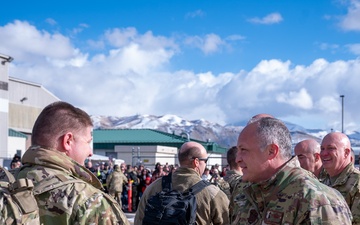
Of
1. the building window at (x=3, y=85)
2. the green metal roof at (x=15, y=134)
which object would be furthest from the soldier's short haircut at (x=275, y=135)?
the green metal roof at (x=15, y=134)

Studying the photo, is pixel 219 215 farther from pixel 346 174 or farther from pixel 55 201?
pixel 55 201

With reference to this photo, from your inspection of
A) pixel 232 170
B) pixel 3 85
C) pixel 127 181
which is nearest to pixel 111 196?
pixel 232 170

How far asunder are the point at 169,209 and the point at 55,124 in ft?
5.13

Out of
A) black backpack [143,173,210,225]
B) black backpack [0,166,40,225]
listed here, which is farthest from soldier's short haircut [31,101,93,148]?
black backpack [143,173,210,225]

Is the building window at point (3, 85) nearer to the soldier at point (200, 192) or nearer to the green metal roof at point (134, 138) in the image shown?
the green metal roof at point (134, 138)

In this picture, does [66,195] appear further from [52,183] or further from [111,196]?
[111,196]

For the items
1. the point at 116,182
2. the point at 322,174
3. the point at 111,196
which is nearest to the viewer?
the point at 111,196

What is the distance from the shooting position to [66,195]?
320cm

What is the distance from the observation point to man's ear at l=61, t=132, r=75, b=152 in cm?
348

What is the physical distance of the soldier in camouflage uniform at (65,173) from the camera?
10.5ft

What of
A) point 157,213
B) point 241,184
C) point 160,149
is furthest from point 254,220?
point 160,149

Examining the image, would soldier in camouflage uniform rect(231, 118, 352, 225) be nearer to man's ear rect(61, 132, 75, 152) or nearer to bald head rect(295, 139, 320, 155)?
man's ear rect(61, 132, 75, 152)

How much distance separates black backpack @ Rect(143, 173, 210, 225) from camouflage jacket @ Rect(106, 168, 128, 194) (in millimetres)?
16126

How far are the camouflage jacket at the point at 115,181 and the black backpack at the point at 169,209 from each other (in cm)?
1613
